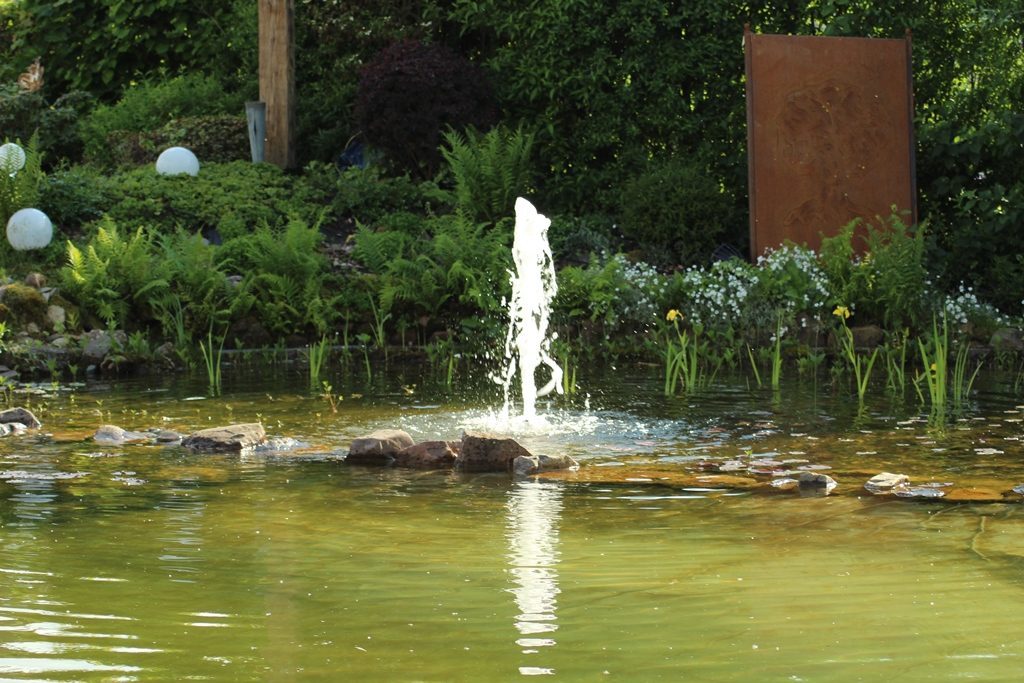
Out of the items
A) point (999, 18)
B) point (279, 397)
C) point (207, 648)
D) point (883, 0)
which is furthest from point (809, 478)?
point (883, 0)

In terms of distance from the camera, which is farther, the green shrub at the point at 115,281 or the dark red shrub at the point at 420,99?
the dark red shrub at the point at 420,99

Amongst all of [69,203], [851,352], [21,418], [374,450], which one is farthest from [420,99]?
[374,450]

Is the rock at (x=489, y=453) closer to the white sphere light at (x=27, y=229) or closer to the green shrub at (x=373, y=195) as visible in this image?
the white sphere light at (x=27, y=229)

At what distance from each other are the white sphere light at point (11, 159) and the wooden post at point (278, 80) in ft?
10.8

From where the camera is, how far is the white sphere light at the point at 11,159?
475 inches

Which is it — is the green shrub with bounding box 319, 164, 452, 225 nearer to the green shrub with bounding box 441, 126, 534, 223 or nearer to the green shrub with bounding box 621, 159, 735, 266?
the green shrub with bounding box 441, 126, 534, 223

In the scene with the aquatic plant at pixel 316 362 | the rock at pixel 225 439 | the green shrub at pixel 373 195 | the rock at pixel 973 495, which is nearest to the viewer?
the rock at pixel 973 495

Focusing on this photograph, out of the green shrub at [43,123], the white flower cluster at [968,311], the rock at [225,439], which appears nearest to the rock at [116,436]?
the rock at [225,439]

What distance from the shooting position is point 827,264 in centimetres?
1066

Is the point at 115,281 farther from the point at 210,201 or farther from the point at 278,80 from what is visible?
the point at 278,80

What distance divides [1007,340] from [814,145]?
107 inches

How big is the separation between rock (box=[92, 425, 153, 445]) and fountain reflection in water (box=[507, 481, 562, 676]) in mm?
2143

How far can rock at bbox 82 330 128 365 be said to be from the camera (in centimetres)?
1004

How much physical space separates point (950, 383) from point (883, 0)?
18.1 feet
